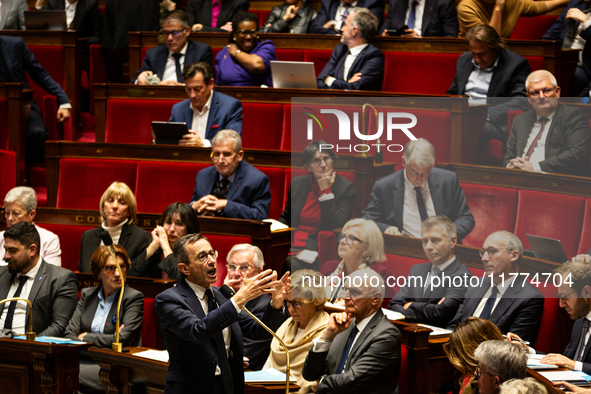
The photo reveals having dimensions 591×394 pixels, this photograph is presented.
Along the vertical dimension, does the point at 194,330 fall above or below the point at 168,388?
above

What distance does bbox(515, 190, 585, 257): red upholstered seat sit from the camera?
1.54 m

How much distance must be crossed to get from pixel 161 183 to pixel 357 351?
1408 mm

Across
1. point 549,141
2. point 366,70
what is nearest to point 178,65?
point 366,70

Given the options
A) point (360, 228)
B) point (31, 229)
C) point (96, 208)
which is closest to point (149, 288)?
point (31, 229)

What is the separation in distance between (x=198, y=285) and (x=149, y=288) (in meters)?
0.60

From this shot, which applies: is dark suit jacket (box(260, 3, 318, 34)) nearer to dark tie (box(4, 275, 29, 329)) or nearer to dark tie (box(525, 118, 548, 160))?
dark tie (box(4, 275, 29, 329))

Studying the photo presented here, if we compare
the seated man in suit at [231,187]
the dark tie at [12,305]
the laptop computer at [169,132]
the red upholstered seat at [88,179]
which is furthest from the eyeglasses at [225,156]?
the dark tie at [12,305]

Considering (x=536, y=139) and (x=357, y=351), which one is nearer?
(x=536, y=139)

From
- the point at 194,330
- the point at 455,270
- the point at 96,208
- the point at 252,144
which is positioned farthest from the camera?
the point at 252,144

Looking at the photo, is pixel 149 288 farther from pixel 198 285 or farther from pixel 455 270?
pixel 455 270

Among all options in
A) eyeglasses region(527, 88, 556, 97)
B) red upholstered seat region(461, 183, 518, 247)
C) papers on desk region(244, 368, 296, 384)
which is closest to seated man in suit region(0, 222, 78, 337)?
papers on desk region(244, 368, 296, 384)

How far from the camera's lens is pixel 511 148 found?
1.51 meters

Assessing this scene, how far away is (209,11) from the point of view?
13.3 ft

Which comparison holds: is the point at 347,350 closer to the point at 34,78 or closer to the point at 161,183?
the point at 161,183
